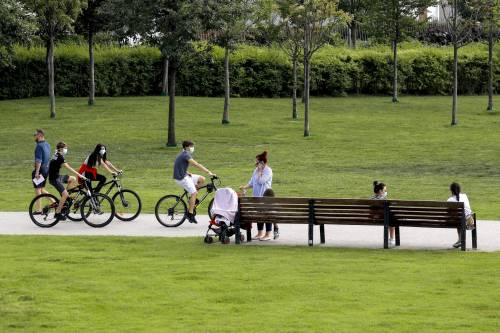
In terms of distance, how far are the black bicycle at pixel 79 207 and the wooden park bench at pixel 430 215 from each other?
5.36m

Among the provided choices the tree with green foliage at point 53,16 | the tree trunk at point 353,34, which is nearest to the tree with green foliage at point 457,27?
the tree with green foliage at point 53,16

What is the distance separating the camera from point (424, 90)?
64.4 meters

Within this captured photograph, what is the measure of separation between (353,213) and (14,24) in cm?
2662

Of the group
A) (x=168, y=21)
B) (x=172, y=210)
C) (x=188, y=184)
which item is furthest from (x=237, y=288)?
(x=168, y=21)

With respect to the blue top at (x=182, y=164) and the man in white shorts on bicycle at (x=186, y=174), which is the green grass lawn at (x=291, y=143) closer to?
the man in white shorts on bicycle at (x=186, y=174)

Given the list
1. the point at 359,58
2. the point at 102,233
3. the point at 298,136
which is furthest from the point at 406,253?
the point at 359,58

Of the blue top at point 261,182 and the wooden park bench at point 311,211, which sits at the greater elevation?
the blue top at point 261,182

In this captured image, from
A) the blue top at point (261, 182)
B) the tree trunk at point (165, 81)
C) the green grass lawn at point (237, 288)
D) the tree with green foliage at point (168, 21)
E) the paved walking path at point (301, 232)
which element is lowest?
the paved walking path at point (301, 232)

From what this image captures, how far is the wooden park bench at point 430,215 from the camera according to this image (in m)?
18.0

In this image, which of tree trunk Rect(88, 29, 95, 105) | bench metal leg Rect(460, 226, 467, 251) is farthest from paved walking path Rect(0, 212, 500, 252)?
tree trunk Rect(88, 29, 95, 105)

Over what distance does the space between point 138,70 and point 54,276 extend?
43.7m

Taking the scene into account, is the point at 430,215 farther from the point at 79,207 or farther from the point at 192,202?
the point at 79,207

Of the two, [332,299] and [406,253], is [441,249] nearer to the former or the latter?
[406,253]

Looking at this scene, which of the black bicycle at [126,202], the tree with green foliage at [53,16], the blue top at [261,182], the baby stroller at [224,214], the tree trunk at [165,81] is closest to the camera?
the baby stroller at [224,214]
